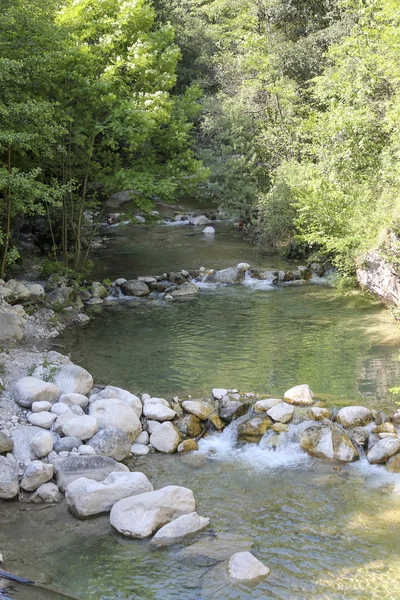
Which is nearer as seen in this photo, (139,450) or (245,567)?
(245,567)

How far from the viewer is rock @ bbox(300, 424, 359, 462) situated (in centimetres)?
859

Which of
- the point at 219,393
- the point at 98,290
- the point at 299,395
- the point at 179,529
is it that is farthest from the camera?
the point at 98,290

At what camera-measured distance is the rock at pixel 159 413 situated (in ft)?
31.3

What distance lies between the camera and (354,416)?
30.3 ft

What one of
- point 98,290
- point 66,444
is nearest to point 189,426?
point 66,444

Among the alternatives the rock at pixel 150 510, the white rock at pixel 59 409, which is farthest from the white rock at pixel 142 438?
the rock at pixel 150 510

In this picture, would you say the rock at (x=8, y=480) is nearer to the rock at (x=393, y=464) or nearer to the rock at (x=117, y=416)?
the rock at (x=117, y=416)

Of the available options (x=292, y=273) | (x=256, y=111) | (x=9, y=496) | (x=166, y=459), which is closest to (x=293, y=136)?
(x=256, y=111)

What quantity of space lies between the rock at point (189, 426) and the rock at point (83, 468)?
1405 mm

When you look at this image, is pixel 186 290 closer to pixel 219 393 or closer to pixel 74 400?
pixel 219 393

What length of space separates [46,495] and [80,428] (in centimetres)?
124

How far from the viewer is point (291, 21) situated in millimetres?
27844

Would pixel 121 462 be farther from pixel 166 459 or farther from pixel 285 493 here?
pixel 285 493

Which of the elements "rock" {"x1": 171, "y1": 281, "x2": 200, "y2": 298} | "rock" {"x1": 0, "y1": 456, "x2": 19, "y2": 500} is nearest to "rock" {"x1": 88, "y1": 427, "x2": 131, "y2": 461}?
"rock" {"x1": 0, "y1": 456, "x2": 19, "y2": 500}
